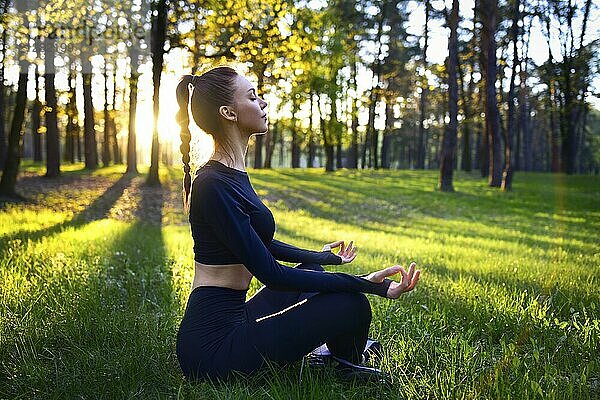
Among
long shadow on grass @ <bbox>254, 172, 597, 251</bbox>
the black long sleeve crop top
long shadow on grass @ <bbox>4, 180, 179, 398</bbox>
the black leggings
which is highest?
the black long sleeve crop top

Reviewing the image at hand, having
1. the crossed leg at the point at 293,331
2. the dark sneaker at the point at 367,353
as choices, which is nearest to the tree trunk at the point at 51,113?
the dark sneaker at the point at 367,353

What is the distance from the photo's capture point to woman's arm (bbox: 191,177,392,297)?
9.68ft

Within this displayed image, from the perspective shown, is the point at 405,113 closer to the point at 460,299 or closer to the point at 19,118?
the point at 19,118

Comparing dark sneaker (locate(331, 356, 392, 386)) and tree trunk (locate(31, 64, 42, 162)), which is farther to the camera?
tree trunk (locate(31, 64, 42, 162))

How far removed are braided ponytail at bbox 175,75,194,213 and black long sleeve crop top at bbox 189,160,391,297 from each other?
1.48 ft

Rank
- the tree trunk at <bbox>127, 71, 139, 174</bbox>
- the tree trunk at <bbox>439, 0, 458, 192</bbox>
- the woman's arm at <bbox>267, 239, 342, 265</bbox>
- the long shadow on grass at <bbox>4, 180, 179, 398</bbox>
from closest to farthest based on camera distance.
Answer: the long shadow on grass at <bbox>4, 180, 179, 398</bbox>
the woman's arm at <bbox>267, 239, 342, 265</bbox>
the tree trunk at <bbox>439, 0, 458, 192</bbox>
the tree trunk at <bbox>127, 71, 139, 174</bbox>

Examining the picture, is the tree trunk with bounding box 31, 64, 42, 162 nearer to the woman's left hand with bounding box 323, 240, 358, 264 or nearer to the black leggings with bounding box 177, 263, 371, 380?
the woman's left hand with bounding box 323, 240, 358, 264

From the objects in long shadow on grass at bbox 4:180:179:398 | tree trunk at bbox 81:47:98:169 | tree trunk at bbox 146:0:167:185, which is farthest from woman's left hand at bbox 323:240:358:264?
tree trunk at bbox 81:47:98:169

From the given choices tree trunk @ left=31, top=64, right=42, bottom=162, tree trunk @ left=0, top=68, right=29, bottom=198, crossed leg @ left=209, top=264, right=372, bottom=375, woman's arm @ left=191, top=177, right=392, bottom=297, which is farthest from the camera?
tree trunk @ left=31, top=64, right=42, bottom=162

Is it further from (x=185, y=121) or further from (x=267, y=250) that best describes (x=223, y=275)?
(x=185, y=121)

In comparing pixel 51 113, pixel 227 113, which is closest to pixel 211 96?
pixel 227 113

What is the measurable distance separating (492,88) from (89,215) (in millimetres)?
16678

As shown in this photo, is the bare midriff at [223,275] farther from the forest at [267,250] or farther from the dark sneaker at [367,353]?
the dark sneaker at [367,353]

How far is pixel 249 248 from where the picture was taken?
9.65ft
